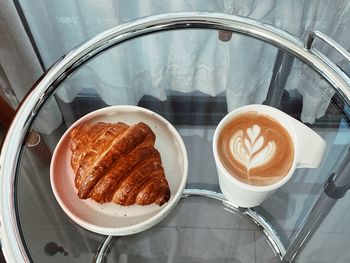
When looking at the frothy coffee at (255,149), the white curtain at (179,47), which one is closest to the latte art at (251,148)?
the frothy coffee at (255,149)

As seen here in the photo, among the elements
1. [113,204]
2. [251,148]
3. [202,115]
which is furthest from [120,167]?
[202,115]

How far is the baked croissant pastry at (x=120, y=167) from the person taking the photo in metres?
0.56

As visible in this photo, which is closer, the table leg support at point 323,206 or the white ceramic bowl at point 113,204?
the white ceramic bowl at point 113,204

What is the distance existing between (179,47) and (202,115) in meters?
0.14

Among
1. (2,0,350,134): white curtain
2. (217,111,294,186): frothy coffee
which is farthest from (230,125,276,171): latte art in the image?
(2,0,350,134): white curtain

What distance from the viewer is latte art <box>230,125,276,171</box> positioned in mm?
598

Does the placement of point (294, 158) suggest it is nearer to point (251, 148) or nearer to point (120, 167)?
point (251, 148)

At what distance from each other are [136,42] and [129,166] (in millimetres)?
336

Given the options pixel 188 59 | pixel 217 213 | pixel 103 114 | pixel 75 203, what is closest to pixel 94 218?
pixel 75 203

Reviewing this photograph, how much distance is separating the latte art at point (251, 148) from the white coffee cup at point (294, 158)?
0.9 inches

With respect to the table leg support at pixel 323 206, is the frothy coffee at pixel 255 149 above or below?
above

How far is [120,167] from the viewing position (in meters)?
0.56

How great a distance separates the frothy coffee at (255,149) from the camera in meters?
0.59

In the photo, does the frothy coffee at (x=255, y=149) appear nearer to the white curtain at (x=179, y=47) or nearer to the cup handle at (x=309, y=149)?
the cup handle at (x=309, y=149)
